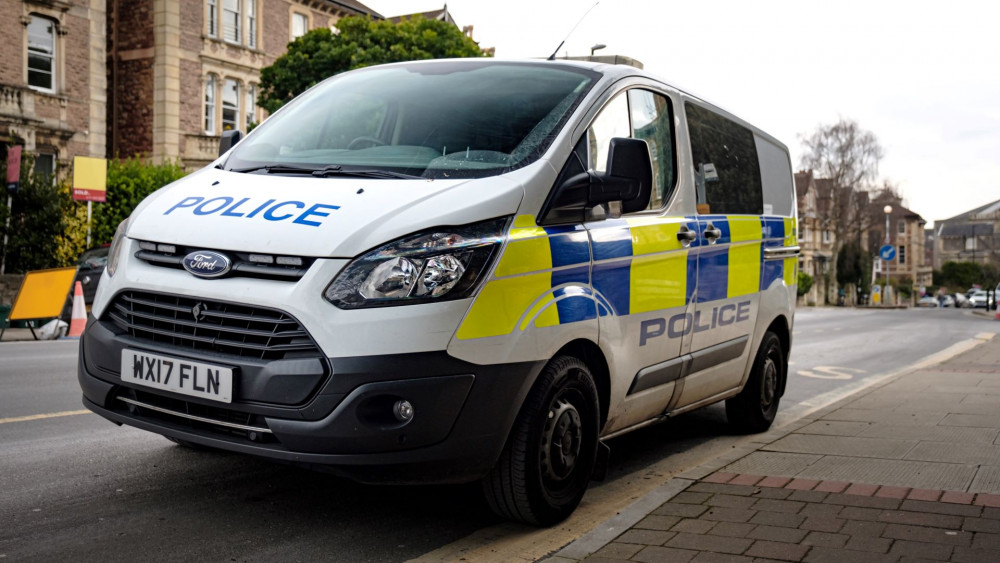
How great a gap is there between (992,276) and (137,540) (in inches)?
5472

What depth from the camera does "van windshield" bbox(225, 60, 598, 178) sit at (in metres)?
4.37

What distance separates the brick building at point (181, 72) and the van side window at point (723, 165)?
31.4 meters

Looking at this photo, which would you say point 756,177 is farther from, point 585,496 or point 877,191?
point 877,191

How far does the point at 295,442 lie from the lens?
3605mm

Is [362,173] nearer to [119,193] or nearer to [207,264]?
[207,264]

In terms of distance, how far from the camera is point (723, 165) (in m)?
6.20

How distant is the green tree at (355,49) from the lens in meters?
32.9

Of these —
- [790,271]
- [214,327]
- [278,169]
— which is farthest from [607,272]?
[790,271]

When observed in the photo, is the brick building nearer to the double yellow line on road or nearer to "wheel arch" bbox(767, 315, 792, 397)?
the double yellow line on road

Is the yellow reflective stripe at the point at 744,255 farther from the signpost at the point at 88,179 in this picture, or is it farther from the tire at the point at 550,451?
the signpost at the point at 88,179

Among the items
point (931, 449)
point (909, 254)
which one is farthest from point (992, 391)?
point (909, 254)

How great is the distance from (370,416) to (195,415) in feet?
2.48

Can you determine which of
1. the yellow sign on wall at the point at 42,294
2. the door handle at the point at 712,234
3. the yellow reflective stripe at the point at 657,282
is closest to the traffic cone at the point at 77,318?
the yellow sign on wall at the point at 42,294

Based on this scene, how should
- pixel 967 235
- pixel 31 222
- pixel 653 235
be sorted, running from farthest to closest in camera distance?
pixel 967 235 → pixel 31 222 → pixel 653 235
